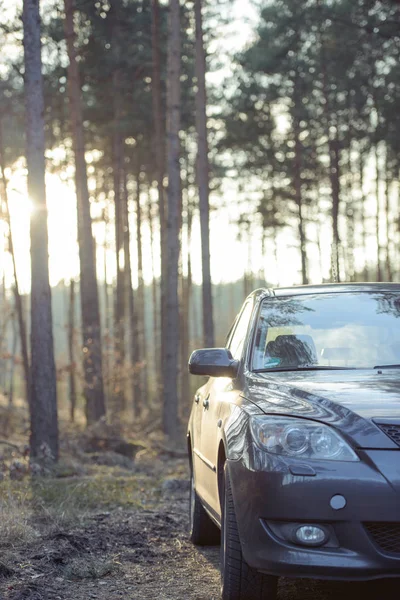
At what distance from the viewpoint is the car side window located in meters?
6.37

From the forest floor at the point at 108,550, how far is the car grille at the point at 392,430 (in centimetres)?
139

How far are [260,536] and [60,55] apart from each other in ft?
73.3

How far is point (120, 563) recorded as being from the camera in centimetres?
686

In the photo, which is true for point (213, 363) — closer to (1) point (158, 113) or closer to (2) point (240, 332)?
(2) point (240, 332)

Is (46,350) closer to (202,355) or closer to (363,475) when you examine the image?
(202,355)

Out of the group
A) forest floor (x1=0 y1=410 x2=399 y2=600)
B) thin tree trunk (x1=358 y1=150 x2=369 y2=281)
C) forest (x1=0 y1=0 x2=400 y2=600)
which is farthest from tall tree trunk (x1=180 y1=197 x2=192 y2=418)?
forest floor (x1=0 y1=410 x2=399 y2=600)

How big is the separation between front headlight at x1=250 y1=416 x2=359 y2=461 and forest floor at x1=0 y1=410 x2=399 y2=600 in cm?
137

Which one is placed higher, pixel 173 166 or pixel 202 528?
pixel 173 166

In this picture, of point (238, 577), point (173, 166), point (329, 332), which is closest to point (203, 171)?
point (173, 166)

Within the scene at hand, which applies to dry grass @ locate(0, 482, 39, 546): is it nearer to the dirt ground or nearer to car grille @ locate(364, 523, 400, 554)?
the dirt ground

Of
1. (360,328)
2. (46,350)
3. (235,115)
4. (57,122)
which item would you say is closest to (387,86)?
(235,115)

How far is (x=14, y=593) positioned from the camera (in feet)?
18.9

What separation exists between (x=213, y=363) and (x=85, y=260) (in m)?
16.1

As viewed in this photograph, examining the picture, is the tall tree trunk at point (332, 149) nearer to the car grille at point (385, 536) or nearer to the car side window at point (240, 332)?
the car side window at point (240, 332)
